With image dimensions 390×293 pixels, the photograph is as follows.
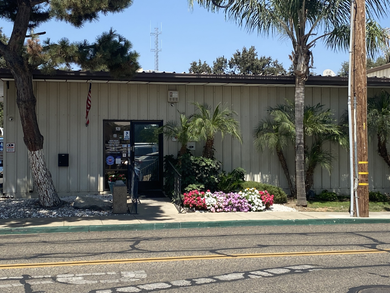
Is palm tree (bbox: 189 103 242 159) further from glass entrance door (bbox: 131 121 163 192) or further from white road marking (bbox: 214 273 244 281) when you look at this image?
white road marking (bbox: 214 273 244 281)

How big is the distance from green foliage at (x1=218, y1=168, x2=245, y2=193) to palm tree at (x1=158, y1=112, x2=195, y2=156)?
5.28ft

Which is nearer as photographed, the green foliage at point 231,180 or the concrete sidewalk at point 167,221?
the concrete sidewalk at point 167,221

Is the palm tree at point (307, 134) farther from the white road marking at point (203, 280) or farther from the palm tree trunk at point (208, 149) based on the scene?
the white road marking at point (203, 280)

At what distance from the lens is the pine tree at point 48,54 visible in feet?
37.6

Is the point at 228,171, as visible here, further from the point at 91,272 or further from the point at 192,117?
the point at 91,272

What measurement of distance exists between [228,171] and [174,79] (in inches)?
156

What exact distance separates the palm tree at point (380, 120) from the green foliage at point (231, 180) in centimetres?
512

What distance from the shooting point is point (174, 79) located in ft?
51.7

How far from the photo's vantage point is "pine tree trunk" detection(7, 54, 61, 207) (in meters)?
12.3

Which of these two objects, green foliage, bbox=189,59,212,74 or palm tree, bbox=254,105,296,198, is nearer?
palm tree, bbox=254,105,296,198

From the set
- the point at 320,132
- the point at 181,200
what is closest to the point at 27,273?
the point at 181,200

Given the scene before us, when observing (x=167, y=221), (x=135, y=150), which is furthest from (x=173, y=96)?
(x=167, y=221)

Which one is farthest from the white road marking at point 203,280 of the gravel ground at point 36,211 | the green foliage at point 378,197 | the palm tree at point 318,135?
the green foliage at point 378,197

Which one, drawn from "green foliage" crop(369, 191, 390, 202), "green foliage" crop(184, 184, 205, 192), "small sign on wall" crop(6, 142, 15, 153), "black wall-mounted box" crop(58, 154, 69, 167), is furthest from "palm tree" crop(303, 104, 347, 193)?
"small sign on wall" crop(6, 142, 15, 153)
